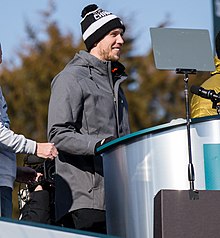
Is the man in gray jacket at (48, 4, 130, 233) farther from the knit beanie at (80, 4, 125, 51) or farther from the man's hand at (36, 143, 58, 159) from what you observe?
the man's hand at (36, 143, 58, 159)

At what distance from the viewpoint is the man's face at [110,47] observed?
6016mm

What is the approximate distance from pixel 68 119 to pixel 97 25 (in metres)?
0.71

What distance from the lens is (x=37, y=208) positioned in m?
5.96

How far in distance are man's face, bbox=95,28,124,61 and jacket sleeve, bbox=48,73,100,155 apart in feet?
0.96

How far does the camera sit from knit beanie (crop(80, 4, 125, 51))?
6.07 m

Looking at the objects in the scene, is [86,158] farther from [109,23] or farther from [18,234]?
[18,234]

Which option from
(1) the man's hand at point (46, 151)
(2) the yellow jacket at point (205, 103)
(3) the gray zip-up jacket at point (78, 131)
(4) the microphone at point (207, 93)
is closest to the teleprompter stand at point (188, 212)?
(4) the microphone at point (207, 93)

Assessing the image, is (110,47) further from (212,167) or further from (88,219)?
(212,167)

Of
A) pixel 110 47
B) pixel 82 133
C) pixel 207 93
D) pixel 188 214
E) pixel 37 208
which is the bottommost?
pixel 188 214

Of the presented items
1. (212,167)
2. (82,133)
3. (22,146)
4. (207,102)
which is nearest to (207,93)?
(212,167)

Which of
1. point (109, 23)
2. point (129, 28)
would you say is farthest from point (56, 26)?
point (109, 23)

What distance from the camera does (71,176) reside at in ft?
18.9

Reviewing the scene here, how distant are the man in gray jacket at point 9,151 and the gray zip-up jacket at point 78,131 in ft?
0.91

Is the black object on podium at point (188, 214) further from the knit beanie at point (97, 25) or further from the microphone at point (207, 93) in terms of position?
the knit beanie at point (97, 25)
